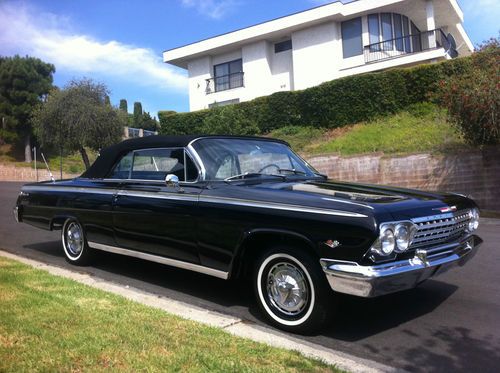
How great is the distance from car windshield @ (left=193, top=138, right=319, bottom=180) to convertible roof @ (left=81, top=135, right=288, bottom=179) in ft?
0.42

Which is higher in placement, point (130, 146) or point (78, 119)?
point (78, 119)

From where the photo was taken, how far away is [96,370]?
313 cm

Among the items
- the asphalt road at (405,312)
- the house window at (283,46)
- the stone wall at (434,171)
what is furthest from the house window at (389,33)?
the asphalt road at (405,312)

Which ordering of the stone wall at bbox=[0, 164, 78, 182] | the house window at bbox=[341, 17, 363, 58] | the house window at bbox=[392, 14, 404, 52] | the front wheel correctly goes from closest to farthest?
the front wheel → the house window at bbox=[341, 17, 363, 58] → the house window at bbox=[392, 14, 404, 52] → the stone wall at bbox=[0, 164, 78, 182]

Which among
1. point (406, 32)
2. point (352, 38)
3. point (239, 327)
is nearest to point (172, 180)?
point (239, 327)

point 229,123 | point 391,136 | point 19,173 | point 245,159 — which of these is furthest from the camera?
point 19,173

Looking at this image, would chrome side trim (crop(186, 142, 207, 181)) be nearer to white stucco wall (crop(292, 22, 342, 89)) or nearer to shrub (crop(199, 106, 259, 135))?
shrub (crop(199, 106, 259, 135))

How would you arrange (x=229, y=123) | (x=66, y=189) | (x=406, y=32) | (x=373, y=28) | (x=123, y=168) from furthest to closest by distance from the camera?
(x=406, y=32), (x=373, y=28), (x=229, y=123), (x=66, y=189), (x=123, y=168)

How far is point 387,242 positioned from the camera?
369 cm

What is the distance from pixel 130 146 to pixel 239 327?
2.90 metres

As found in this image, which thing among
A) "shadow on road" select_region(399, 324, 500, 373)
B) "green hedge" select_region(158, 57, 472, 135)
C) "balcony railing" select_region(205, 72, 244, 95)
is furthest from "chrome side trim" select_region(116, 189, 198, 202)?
"balcony railing" select_region(205, 72, 244, 95)

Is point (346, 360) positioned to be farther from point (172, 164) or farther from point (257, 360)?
point (172, 164)

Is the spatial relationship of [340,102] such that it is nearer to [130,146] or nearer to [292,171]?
[130,146]

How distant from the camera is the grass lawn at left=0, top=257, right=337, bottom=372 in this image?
10.6ft
